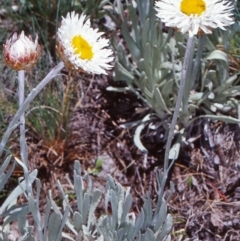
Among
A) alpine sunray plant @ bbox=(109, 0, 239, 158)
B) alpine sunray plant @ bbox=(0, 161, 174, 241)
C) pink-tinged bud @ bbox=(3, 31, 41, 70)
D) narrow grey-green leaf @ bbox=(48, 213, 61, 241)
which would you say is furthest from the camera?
alpine sunray plant @ bbox=(109, 0, 239, 158)

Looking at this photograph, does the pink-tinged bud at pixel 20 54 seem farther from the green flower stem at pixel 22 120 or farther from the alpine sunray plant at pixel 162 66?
the alpine sunray plant at pixel 162 66

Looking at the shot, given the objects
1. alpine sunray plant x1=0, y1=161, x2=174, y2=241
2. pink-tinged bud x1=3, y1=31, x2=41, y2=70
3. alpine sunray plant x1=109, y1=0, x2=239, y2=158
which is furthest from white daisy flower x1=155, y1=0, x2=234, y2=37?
alpine sunray plant x1=109, y1=0, x2=239, y2=158

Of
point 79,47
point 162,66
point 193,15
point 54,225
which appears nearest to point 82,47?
point 79,47

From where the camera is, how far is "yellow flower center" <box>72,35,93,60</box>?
1.54m

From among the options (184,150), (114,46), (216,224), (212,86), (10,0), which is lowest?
(216,224)

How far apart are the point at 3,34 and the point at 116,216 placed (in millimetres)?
1034

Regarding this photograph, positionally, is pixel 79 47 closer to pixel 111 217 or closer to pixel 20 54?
pixel 20 54

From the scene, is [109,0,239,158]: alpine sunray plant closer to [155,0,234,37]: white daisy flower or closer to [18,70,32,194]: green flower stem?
[155,0,234,37]: white daisy flower

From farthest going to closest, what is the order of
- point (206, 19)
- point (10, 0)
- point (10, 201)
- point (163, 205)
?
point (10, 0) < point (10, 201) < point (163, 205) < point (206, 19)

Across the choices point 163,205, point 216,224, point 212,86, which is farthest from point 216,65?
point 163,205

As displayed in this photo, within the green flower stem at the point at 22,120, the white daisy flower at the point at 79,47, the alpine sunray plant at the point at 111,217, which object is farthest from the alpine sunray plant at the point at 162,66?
the green flower stem at the point at 22,120

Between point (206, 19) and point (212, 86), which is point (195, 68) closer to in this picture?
point (212, 86)

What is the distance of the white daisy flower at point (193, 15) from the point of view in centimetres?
152

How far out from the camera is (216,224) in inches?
89.8
